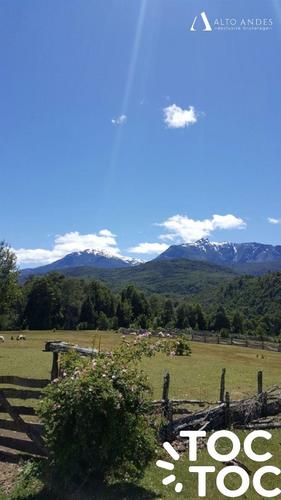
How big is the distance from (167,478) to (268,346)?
206 feet

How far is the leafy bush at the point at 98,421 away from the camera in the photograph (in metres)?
10.1

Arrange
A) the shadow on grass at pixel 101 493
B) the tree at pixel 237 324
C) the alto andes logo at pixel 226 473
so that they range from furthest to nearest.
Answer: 1. the tree at pixel 237 324
2. the alto andes logo at pixel 226 473
3. the shadow on grass at pixel 101 493

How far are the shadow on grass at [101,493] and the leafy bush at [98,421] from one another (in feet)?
0.85

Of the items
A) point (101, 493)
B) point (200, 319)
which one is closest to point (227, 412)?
point (101, 493)

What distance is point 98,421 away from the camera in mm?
10133

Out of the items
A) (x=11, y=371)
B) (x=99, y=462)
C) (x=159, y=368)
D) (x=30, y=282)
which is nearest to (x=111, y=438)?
(x=99, y=462)

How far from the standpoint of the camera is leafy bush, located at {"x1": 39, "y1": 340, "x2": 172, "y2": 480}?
33.1 ft

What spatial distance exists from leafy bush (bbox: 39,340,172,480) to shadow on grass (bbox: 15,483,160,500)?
0.26 m

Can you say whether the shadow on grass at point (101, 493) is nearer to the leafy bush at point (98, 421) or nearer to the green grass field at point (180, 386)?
the green grass field at point (180, 386)

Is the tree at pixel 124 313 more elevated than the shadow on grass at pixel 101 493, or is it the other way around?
the tree at pixel 124 313

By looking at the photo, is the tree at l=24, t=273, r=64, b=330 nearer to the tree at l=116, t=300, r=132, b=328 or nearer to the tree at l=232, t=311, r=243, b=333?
the tree at l=116, t=300, r=132, b=328

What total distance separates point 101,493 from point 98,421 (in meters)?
1.79

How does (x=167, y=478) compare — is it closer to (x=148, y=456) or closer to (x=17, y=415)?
(x=148, y=456)

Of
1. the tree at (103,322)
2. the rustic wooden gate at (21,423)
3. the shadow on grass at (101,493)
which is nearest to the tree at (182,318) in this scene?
the tree at (103,322)
